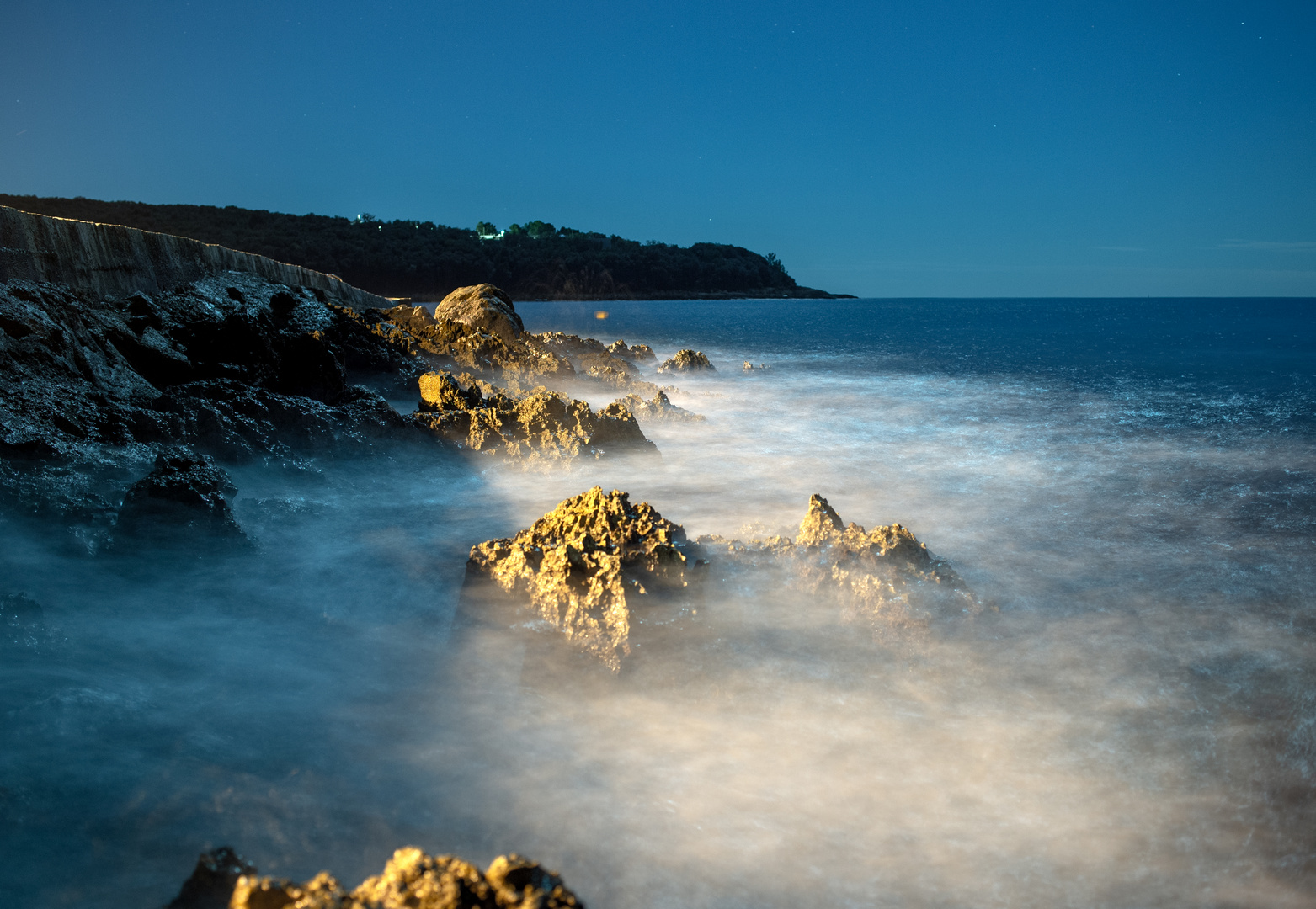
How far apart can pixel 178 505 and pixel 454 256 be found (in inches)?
3180

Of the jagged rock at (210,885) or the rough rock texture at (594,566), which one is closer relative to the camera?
the jagged rock at (210,885)

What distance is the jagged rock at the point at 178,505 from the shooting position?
15.4 ft

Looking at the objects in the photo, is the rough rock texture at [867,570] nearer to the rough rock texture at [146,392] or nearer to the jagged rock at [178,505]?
the jagged rock at [178,505]

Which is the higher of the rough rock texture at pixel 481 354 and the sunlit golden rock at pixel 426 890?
the rough rock texture at pixel 481 354

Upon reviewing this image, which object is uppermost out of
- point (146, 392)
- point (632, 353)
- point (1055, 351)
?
point (1055, 351)

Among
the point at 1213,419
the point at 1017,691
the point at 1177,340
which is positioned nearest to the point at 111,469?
the point at 1017,691

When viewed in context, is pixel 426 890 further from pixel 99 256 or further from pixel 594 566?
pixel 99 256

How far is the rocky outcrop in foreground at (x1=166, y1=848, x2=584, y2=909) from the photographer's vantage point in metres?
1.40

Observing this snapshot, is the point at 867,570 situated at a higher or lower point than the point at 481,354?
lower

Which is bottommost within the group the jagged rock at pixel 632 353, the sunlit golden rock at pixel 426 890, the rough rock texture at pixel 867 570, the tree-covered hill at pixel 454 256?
the rough rock texture at pixel 867 570

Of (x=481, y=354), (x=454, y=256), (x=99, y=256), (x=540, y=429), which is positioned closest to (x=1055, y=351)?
(x=481, y=354)

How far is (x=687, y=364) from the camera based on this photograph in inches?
771

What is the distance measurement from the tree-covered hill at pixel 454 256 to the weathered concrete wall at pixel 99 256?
58.6 ft

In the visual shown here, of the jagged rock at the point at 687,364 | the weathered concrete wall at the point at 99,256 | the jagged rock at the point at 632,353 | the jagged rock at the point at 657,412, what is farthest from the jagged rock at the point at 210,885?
the jagged rock at the point at 632,353
